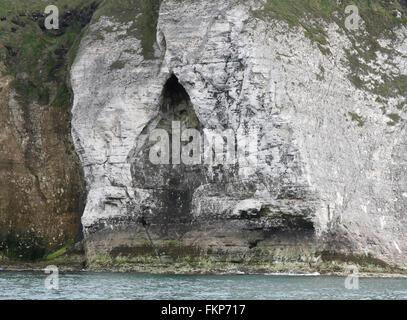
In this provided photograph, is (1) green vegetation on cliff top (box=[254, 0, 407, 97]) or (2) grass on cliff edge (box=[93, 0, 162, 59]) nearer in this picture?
(1) green vegetation on cliff top (box=[254, 0, 407, 97])

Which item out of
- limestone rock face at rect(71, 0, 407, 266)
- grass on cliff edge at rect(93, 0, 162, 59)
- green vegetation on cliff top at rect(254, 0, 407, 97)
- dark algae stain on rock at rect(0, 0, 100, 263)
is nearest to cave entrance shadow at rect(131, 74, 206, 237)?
limestone rock face at rect(71, 0, 407, 266)

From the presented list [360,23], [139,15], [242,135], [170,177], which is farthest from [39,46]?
[360,23]

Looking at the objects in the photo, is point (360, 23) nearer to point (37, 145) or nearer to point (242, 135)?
point (242, 135)

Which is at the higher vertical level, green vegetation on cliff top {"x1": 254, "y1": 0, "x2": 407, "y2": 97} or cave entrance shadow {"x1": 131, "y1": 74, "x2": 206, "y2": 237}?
green vegetation on cliff top {"x1": 254, "y1": 0, "x2": 407, "y2": 97}

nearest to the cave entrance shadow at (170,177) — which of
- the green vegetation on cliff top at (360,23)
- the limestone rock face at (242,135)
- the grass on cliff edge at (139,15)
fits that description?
the limestone rock face at (242,135)

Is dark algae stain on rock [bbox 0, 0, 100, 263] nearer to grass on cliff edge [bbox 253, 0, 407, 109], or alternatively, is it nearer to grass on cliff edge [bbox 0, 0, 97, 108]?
grass on cliff edge [bbox 0, 0, 97, 108]

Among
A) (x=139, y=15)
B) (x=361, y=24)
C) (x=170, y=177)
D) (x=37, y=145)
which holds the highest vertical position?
(x=139, y=15)

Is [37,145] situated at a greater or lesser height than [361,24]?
lesser

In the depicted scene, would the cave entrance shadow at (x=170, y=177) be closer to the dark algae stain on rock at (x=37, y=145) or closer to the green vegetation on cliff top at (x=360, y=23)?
the dark algae stain on rock at (x=37, y=145)

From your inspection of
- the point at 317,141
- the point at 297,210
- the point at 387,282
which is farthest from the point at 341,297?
the point at 317,141

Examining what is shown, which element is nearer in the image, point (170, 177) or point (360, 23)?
point (170, 177)
